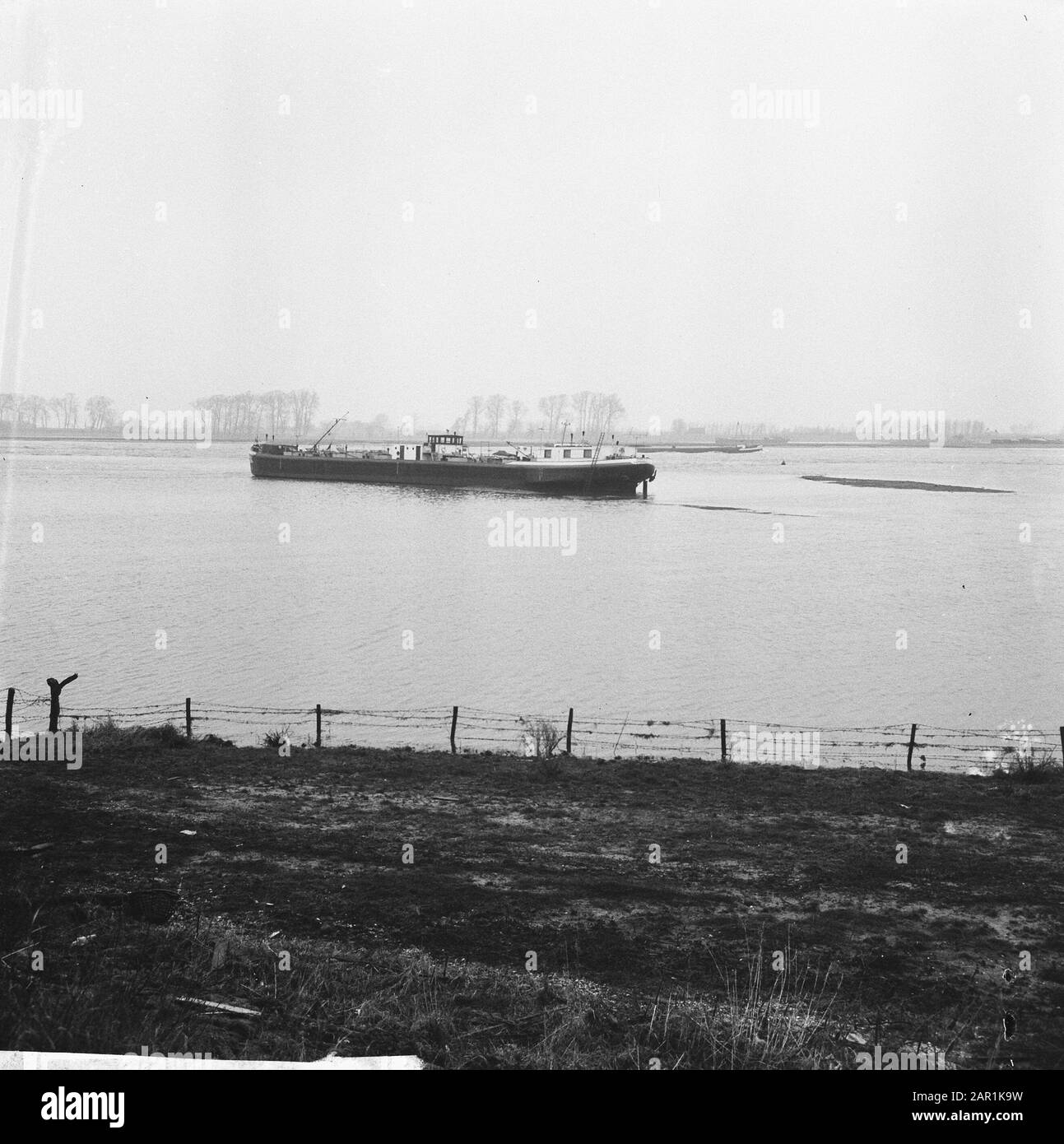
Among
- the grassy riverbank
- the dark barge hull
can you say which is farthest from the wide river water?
the dark barge hull

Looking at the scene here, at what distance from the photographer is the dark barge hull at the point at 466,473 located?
78.2m

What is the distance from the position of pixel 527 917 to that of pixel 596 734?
9.81 m

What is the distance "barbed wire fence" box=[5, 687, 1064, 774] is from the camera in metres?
15.1

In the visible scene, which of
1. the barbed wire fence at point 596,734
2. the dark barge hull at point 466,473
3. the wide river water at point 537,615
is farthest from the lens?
the dark barge hull at point 466,473

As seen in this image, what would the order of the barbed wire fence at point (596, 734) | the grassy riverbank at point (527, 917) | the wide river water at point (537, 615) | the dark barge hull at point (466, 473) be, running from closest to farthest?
the grassy riverbank at point (527, 917) < the barbed wire fence at point (596, 734) < the wide river water at point (537, 615) < the dark barge hull at point (466, 473)

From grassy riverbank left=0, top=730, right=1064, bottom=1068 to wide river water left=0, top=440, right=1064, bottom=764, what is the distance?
6.37 metres

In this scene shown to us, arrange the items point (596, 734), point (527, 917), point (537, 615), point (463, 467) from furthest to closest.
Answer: point (463, 467)
point (537, 615)
point (596, 734)
point (527, 917)

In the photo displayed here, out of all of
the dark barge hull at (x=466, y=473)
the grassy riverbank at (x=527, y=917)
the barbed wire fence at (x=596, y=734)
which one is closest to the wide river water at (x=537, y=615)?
the barbed wire fence at (x=596, y=734)

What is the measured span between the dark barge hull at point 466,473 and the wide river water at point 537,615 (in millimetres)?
11200

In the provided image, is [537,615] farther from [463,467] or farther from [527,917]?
[463,467]

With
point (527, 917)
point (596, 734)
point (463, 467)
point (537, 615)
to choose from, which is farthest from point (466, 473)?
point (527, 917)

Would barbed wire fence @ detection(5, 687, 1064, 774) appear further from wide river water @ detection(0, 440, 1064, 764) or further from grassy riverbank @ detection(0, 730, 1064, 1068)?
grassy riverbank @ detection(0, 730, 1064, 1068)

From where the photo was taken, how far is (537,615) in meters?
30.7

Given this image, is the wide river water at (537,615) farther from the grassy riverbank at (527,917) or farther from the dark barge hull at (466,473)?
the dark barge hull at (466,473)
